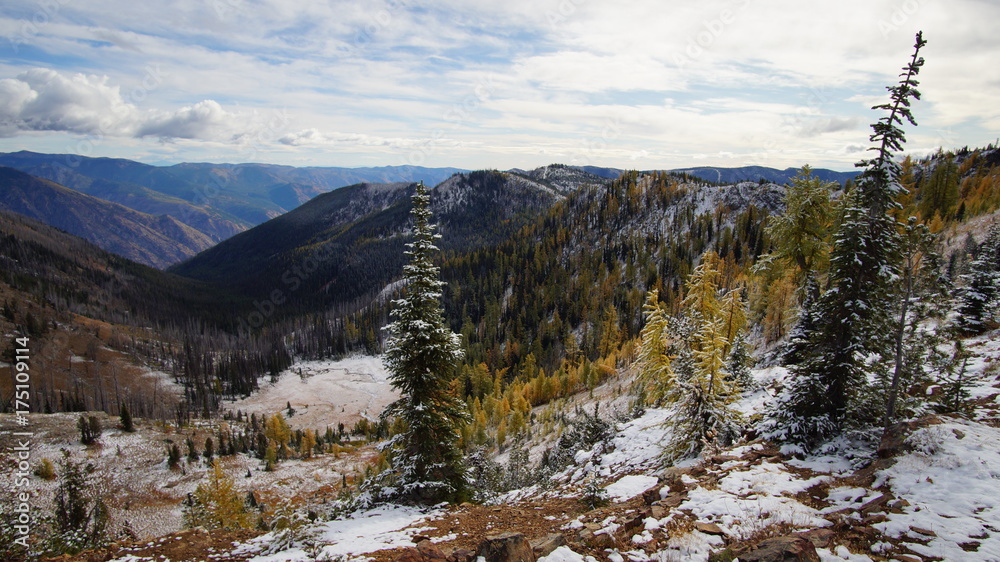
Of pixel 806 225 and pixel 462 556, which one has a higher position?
pixel 806 225

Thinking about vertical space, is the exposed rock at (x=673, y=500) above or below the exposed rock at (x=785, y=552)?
below

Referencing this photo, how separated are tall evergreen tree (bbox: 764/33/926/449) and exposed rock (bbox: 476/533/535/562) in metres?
13.6

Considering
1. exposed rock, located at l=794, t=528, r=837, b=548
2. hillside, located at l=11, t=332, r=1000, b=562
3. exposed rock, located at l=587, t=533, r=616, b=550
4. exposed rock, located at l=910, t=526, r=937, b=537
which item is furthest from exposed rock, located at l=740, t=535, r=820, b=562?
exposed rock, located at l=587, t=533, r=616, b=550

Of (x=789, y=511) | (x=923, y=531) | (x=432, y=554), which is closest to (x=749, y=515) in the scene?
(x=789, y=511)

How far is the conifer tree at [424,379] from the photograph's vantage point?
21516 millimetres

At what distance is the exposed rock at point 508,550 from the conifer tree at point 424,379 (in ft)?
36.8

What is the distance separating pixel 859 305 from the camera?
16.4 m

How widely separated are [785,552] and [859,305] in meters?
12.7

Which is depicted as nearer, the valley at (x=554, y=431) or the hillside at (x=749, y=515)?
the hillside at (x=749, y=515)

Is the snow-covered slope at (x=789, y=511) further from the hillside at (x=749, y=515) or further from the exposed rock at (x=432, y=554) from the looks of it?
the exposed rock at (x=432, y=554)

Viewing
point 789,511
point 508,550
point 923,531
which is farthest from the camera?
point 789,511

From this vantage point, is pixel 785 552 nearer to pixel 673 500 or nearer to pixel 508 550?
pixel 673 500

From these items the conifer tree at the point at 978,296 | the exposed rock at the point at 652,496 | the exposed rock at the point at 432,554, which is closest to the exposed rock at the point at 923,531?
the exposed rock at the point at 652,496

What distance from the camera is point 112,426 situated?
83.4 metres
